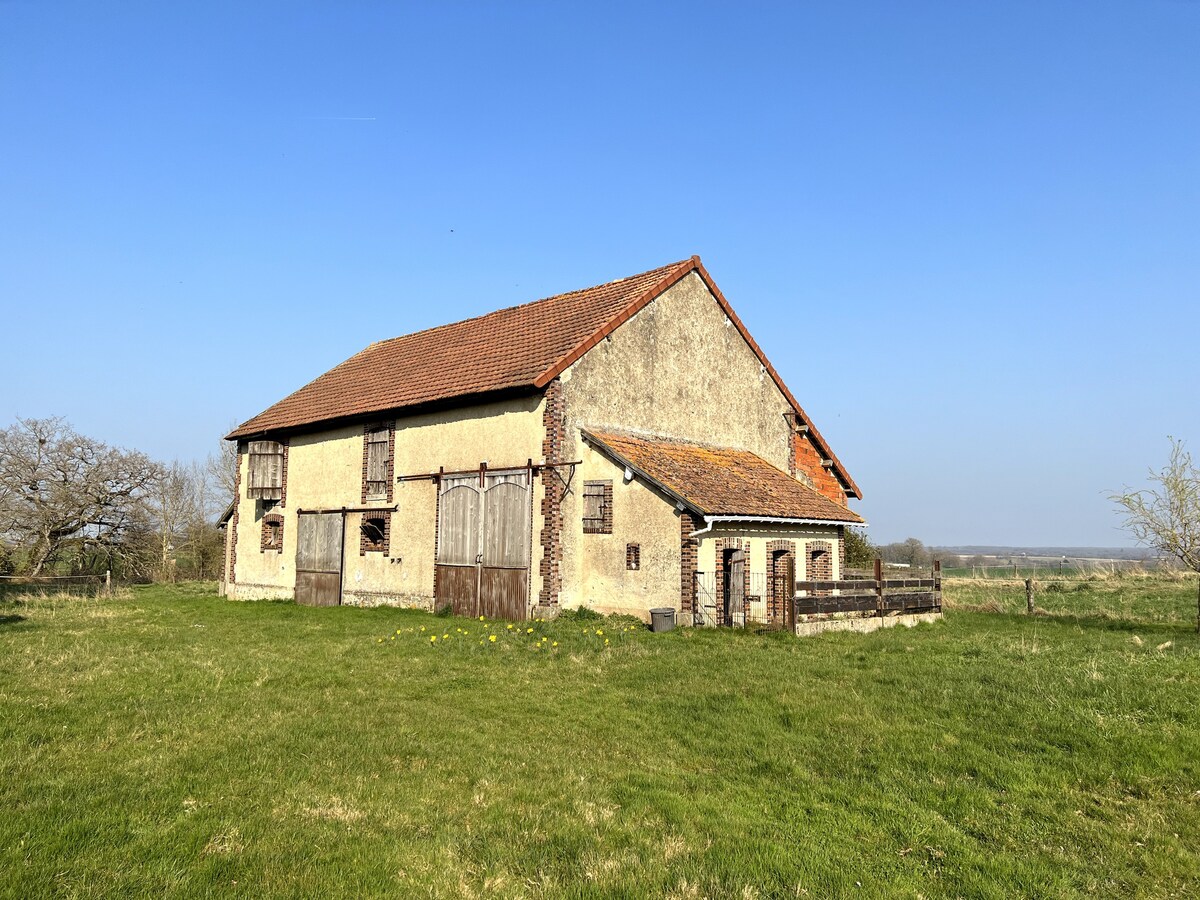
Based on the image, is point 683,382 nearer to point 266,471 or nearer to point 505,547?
point 505,547

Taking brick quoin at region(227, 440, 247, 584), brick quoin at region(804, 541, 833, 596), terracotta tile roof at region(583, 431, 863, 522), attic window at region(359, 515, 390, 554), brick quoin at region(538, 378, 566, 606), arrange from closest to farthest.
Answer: terracotta tile roof at region(583, 431, 863, 522), brick quoin at region(538, 378, 566, 606), brick quoin at region(804, 541, 833, 596), attic window at region(359, 515, 390, 554), brick quoin at region(227, 440, 247, 584)

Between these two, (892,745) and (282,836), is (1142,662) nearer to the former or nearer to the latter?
(892,745)

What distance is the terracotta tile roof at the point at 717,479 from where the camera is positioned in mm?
16547

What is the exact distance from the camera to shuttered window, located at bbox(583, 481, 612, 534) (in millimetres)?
17375

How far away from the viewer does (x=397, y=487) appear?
818 inches

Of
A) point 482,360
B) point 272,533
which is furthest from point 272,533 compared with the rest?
point 482,360

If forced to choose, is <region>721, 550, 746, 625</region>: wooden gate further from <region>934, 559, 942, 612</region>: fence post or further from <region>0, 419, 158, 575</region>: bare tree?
<region>0, 419, 158, 575</region>: bare tree

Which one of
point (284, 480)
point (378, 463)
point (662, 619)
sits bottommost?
point (662, 619)

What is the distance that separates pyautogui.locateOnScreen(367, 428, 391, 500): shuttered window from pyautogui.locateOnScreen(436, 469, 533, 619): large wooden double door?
255 cm

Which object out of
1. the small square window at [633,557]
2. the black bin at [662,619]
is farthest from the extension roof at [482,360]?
the black bin at [662,619]

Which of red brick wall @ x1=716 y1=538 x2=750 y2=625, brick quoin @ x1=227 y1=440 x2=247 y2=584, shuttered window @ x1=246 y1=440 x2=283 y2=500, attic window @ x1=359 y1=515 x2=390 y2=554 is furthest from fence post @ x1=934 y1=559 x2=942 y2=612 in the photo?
brick quoin @ x1=227 y1=440 x2=247 y2=584

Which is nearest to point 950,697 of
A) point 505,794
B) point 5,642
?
point 505,794

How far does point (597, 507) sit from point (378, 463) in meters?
7.42

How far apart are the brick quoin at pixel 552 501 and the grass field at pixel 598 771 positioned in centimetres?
424
